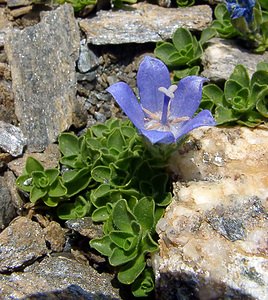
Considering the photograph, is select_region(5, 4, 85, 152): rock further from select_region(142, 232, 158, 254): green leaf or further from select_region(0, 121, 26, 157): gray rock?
select_region(142, 232, 158, 254): green leaf

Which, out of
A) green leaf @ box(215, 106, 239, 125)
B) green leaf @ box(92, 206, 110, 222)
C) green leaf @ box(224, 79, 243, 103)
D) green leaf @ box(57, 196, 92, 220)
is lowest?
green leaf @ box(57, 196, 92, 220)

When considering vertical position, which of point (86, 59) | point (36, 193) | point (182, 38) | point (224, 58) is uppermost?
point (182, 38)

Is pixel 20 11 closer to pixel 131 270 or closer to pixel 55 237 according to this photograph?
pixel 55 237

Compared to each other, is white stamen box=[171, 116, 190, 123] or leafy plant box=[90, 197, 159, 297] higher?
white stamen box=[171, 116, 190, 123]

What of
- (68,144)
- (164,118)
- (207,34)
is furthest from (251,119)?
(68,144)

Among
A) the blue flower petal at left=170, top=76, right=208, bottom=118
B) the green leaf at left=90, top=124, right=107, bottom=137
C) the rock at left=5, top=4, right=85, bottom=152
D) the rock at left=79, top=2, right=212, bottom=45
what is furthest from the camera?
the rock at left=79, top=2, right=212, bottom=45

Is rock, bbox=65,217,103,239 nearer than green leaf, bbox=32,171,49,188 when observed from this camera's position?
Yes

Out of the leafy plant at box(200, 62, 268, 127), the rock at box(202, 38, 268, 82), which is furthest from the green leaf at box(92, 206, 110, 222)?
the rock at box(202, 38, 268, 82)

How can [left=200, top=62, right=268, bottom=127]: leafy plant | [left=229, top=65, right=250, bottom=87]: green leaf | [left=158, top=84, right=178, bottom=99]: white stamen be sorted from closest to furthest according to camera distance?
[left=158, top=84, right=178, bottom=99]: white stamen, [left=200, top=62, right=268, bottom=127]: leafy plant, [left=229, top=65, right=250, bottom=87]: green leaf
